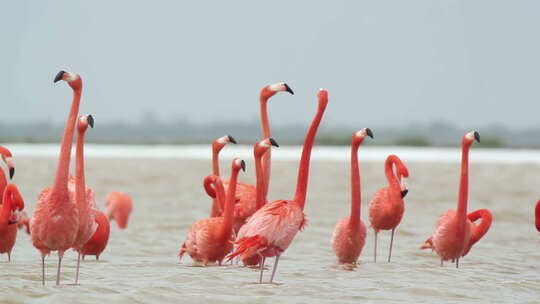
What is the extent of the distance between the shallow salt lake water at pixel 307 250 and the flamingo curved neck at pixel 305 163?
1.93 feet

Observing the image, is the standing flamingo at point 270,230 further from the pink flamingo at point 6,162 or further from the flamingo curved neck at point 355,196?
the pink flamingo at point 6,162

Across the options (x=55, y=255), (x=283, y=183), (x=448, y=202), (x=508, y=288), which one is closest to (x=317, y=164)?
(x=283, y=183)

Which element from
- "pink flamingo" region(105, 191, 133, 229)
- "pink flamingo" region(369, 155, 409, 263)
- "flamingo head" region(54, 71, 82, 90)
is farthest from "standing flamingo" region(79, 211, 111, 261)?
"pink flamingo" region(105, 191, 133, 229)

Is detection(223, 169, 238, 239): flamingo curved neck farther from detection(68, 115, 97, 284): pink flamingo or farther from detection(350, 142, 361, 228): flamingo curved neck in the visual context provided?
detection(68, 115, 97, 284): pink flamingo

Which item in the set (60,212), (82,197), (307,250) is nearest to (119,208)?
(307,250)

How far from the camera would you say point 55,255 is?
29.2 feet

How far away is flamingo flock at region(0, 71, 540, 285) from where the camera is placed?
20.8 ft

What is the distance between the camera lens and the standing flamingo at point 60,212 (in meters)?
6.26

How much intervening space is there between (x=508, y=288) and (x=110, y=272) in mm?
2843

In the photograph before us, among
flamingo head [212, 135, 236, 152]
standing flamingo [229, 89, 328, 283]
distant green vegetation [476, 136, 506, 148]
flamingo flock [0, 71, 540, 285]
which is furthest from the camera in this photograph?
distant green vegetation [476, 136, 506, 148]

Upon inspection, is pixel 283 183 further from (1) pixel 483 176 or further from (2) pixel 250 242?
(2) pixel 250 242

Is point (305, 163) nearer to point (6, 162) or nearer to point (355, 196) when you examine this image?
point (355, 196)

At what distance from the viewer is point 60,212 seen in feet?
20.6

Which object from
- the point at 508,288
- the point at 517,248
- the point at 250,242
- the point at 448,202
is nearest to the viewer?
the point at 250,242
